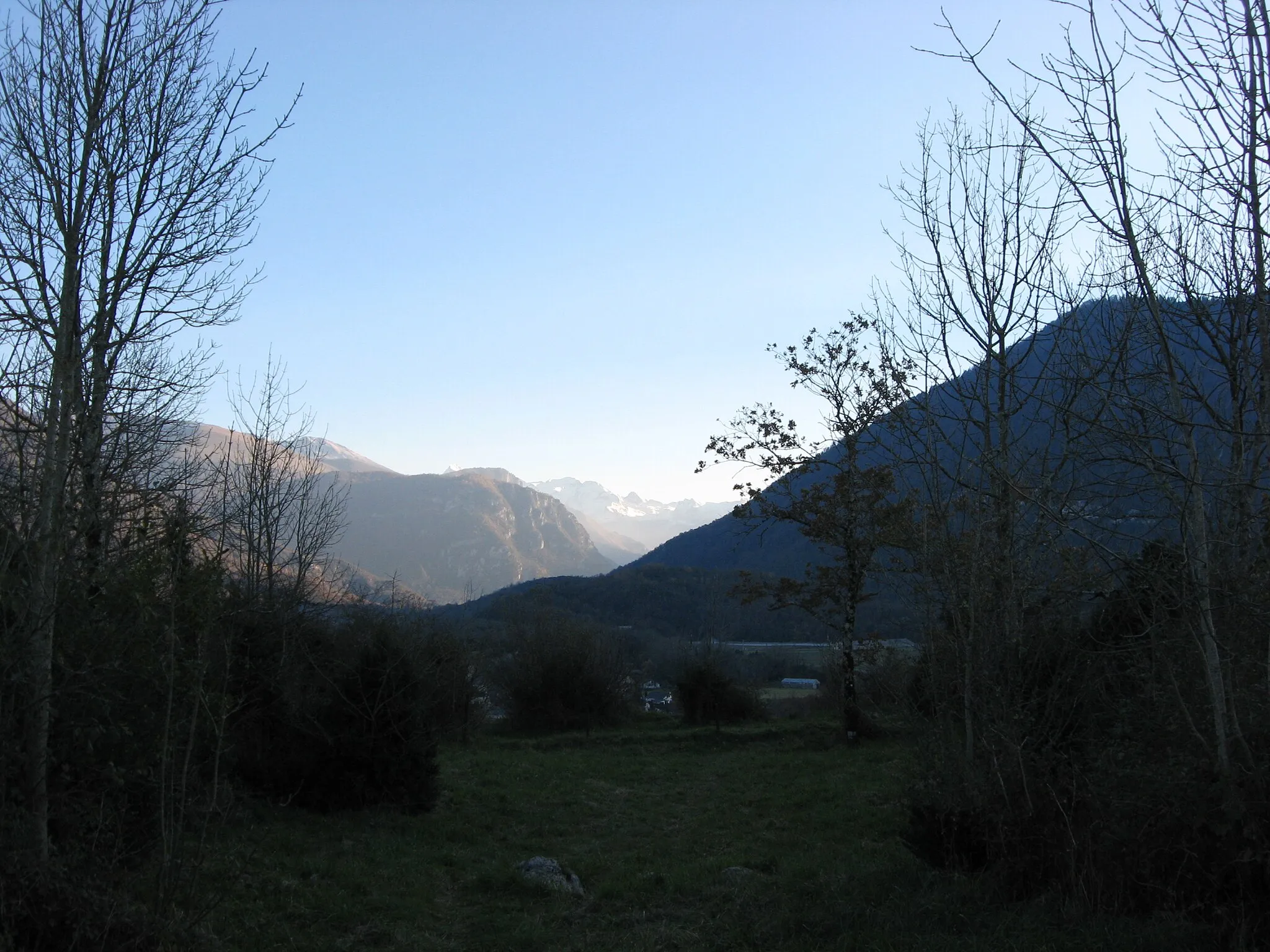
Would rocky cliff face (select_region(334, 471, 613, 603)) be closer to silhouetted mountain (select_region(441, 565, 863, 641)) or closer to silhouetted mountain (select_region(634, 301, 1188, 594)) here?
silhouetted mountain (select_region(441, 565, 863, 641))

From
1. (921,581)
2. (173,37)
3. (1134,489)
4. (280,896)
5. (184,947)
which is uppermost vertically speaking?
(173,37)

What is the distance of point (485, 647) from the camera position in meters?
28.0

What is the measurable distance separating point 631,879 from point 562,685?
1804cm

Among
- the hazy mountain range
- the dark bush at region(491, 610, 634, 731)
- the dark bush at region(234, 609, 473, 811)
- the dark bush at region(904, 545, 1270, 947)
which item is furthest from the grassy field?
the hazy mountain range

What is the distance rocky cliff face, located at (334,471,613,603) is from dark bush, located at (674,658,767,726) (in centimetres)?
8758

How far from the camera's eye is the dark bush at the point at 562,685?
25594mm

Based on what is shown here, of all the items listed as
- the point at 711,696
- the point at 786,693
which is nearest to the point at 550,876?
the point at 711,696

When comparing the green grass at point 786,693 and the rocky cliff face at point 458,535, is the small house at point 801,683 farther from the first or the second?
the rocky cliff face at point 458,535

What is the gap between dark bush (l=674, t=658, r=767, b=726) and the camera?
82.4ft

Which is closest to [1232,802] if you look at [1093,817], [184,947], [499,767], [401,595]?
[1093,817]

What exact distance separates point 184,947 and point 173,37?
591cm

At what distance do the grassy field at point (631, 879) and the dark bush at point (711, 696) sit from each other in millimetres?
10145

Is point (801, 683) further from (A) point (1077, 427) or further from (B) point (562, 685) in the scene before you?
(A) point (1077, 427)

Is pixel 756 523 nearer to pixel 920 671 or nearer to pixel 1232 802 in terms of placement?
pixel 920 671
